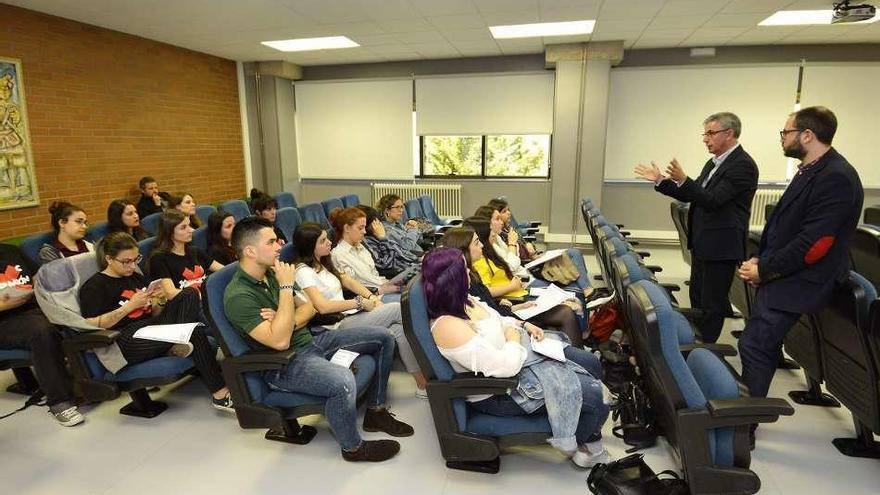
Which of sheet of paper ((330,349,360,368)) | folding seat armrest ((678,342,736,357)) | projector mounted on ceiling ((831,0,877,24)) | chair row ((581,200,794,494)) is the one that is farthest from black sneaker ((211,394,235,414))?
projector mounted on ceiling ((831,0,877,24))

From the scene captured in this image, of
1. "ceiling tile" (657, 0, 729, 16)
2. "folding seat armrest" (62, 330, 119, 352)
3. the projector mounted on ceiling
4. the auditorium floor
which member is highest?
"ceiling tile" (657, 0, 729, 16)

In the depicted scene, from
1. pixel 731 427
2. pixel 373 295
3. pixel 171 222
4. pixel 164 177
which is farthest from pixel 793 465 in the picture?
pixel 164 177

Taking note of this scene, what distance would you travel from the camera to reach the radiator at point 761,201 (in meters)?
6.91

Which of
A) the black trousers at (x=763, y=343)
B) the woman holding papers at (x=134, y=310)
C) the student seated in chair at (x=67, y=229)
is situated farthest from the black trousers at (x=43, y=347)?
the black trousers at (x=763, y=343)

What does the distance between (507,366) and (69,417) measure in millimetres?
2416

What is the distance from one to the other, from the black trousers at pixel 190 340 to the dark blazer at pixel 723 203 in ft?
9.10

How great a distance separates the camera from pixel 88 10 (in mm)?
4594

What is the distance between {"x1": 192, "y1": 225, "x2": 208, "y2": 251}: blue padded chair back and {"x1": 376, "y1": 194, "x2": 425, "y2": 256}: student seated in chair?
151 cm

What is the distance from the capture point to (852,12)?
14.6 ft

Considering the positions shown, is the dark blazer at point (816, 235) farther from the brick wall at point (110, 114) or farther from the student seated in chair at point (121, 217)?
the brick wall at point (110, 114)

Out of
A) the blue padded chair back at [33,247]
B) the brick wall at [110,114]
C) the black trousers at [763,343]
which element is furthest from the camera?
the brick wall at [110,114]

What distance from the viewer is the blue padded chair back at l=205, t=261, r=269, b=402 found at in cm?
212

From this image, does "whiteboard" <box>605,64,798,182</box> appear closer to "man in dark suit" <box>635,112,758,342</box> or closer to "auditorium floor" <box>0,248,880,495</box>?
"man in dark suit" <box>635,112,758,342</box>

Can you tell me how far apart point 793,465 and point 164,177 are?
6802mm
